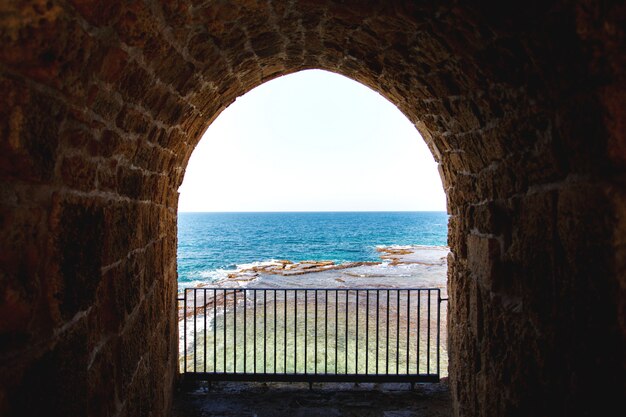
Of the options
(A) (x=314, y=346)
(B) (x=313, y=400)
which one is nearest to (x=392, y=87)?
(B) (x=313, y=400)

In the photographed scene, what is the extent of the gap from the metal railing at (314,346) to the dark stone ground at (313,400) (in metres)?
0.12

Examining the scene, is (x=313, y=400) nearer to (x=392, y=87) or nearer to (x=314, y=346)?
(x=314, y=346)

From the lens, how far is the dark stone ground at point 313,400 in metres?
4.15

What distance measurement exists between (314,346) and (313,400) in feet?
10.1

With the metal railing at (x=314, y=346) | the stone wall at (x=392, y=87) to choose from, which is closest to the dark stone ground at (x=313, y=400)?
the metal railing at (x=314, y=346)

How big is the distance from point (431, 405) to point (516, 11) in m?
4.02

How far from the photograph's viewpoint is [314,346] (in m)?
7.46

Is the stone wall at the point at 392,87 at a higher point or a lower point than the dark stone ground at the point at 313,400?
higher

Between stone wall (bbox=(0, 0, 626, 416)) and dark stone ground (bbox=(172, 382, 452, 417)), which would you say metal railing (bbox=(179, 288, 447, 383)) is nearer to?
dark stone ground (bbox=(172, 382, 452, 417))

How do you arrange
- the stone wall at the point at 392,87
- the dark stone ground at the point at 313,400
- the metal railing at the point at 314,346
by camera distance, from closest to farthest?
the stone wall at the point at 392,87 → the dark stone ground at the point at 313,400 → the metal railing at the point at 314,346

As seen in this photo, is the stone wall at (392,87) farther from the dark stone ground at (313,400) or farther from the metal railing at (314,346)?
the metal railing at (314,346)

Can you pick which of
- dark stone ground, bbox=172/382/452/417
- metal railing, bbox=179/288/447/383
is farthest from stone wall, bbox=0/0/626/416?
metal railing, bbox=179/288/447/383

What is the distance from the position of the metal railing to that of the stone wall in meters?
1.55

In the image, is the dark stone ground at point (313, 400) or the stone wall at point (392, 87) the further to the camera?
the dark stone ground at point (313, 400)
